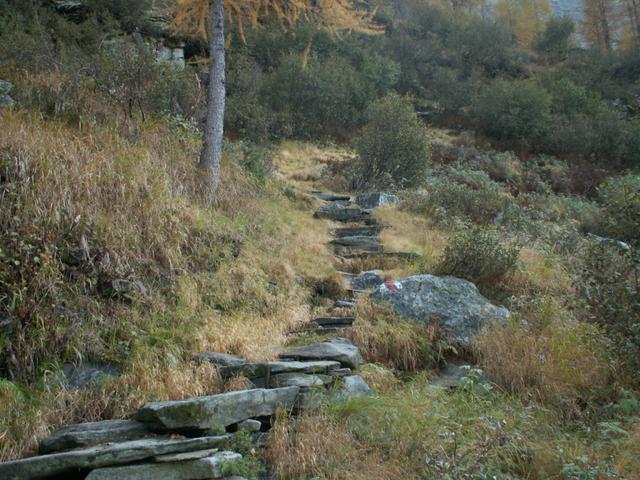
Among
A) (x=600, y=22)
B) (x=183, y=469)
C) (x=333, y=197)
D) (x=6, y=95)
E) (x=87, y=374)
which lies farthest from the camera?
(x=600, y=22)

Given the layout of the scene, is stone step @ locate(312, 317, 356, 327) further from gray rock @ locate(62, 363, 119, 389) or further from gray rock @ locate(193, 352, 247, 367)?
gray rock @ locate(62, 363, 119, 389)

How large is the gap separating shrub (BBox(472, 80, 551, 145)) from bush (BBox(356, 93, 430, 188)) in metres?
11.2

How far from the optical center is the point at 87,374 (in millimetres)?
4215

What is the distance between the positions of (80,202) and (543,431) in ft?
14.4

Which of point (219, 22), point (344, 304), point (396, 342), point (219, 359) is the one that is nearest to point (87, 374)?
point (219, 359)

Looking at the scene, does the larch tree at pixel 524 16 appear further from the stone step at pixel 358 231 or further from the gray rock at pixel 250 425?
the gray rock at pixel 250 425

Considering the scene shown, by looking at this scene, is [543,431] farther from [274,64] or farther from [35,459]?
[274,64]

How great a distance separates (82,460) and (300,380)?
5.87 feet

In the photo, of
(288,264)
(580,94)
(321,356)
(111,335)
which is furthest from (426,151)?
(580,94)

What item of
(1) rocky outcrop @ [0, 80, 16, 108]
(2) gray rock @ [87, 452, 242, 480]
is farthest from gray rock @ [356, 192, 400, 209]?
(2) gray rock @ [87, 452, 242, 480]

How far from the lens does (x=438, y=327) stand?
605 centimetres

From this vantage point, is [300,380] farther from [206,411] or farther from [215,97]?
[215,97]

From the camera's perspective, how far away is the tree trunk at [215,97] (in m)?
7.96

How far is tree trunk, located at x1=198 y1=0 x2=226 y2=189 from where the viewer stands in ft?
26.1
